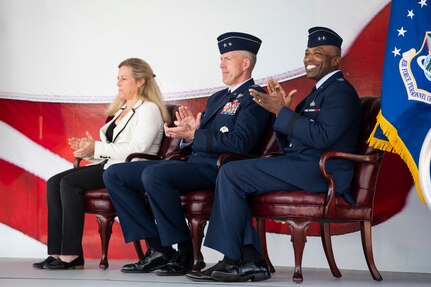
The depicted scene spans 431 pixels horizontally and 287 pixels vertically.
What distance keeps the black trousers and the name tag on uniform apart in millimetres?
961

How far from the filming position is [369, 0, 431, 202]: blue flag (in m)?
4.57

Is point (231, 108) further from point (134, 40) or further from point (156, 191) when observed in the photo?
point (134, 40)

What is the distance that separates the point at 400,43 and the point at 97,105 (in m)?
2.83

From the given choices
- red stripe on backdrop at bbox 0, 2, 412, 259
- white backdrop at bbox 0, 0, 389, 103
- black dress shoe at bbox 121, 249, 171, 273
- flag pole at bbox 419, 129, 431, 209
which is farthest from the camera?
red stripe on backdrop at bbox 0, 2, 412, 259

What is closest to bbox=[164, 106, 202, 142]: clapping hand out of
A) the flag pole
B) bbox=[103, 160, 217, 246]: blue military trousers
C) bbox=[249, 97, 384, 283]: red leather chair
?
bbox=[103, 160, 217, 246]: blue military trousers

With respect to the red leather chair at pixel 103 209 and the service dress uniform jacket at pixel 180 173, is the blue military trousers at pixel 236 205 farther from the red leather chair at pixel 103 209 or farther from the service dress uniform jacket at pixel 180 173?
the red leather chair at pixel 103 209

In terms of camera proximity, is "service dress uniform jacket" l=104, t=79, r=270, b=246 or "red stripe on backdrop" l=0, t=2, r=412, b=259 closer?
"service dress uniform jacket" l=104, t=79, r=270, b=246

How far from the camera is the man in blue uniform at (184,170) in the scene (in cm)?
494

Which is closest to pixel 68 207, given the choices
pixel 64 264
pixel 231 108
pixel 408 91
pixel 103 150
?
pixel 64 264

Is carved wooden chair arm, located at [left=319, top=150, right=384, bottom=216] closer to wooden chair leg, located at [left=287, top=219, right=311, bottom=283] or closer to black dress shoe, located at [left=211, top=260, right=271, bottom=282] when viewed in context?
wooden chair leg, located at [left=287, top=219, right=311, bottom=283]

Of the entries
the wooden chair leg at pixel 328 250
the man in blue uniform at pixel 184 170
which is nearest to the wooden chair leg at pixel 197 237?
the man in blue uniform at pixel 184 170

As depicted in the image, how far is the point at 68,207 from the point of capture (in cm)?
540

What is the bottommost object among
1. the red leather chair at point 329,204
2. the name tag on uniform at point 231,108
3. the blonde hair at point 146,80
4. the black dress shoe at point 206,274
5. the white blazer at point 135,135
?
the black dress shoe at point 206,274

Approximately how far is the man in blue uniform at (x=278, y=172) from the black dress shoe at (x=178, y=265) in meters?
0.34
